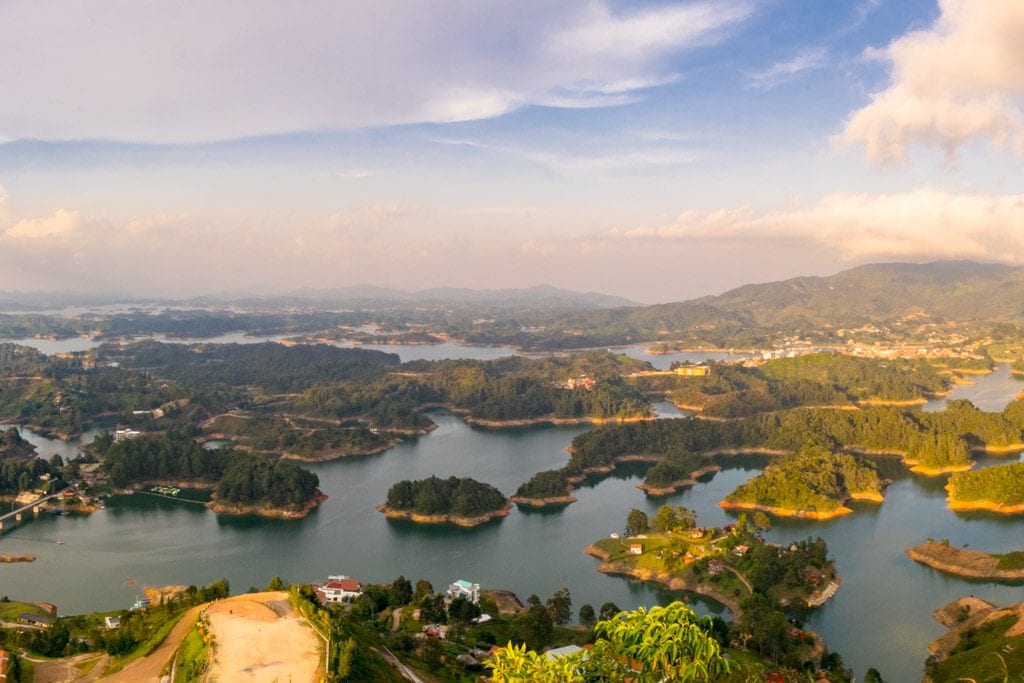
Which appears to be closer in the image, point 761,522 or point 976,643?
point 976,643

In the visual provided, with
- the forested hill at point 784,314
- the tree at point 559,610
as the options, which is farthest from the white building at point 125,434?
the forested hill at point 784,314

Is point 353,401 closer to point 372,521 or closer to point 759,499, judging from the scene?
point 372,521

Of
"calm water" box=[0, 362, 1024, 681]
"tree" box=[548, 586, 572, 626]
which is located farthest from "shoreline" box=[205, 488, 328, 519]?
"tree" box=[548, 586, 572, 626]

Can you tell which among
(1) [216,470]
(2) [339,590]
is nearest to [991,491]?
(2) [339,590]

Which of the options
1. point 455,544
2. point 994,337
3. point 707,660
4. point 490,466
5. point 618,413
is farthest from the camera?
point 994,337

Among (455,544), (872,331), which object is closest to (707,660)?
(455,544)

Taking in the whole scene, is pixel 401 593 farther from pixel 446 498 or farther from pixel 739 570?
pixel 739 570

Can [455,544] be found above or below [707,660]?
below
